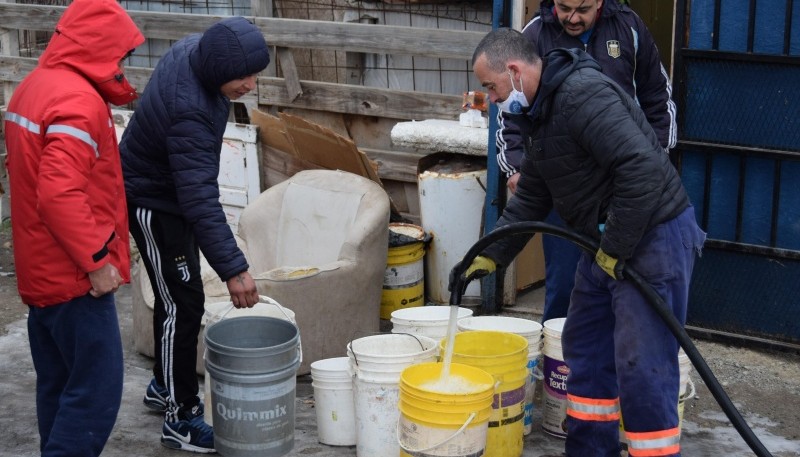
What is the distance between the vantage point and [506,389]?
451cm

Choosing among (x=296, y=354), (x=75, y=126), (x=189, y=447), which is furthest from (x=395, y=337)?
(x=75, y=126)

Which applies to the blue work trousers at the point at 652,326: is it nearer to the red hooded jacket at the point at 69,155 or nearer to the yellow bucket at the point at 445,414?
the yellow bucket at the point at 445,414

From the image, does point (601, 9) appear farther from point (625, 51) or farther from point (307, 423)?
point (307, 423)

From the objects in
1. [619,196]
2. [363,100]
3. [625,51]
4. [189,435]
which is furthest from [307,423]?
[363,100]

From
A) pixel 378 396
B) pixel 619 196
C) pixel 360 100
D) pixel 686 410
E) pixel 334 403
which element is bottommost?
pixel 686 410

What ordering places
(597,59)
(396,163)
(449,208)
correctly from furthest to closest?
(396,163) → (449,208) → (597,59)

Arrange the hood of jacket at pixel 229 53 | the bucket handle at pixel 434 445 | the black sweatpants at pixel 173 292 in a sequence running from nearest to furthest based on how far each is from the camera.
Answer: the bucket handle at pixel 434 445, the hood of jacket at pixel 229 53, the black sweatpants at pixel 173 292

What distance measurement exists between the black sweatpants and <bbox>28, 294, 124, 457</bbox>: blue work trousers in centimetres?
61

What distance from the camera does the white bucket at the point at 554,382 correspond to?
4.79m

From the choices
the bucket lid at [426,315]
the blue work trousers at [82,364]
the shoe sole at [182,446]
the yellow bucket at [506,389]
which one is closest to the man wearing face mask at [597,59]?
the bucket lid at [426,315]

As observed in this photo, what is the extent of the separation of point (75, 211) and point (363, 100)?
3806 mm

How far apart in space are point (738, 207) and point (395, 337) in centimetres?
215

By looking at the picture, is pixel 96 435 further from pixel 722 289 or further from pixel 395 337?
pixel 722 289

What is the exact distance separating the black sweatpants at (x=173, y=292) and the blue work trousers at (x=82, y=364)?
24.1 inches
